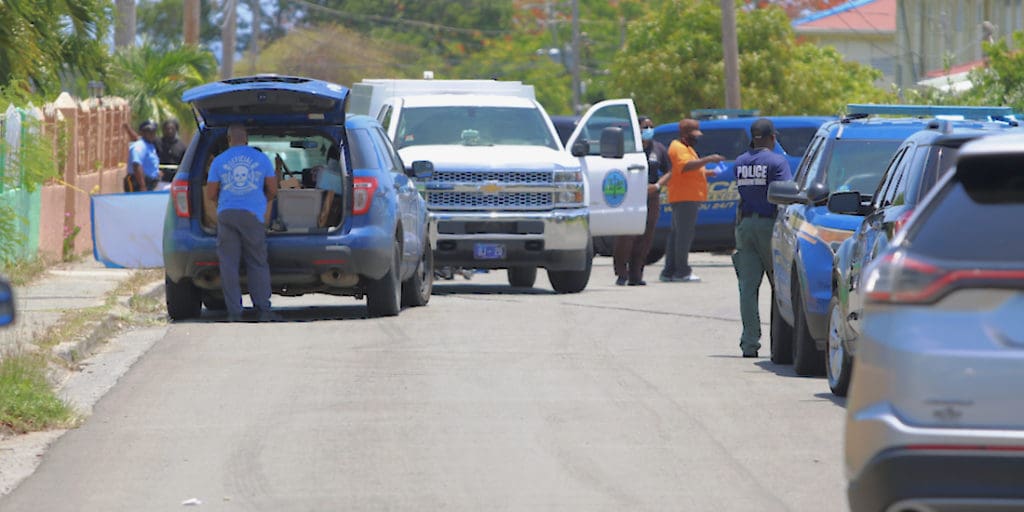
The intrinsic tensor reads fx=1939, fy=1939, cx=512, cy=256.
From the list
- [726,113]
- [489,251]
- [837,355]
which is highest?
[726,113]

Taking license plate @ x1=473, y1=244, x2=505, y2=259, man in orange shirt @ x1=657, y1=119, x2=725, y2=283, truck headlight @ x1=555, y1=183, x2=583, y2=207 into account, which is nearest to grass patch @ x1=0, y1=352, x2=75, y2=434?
license plate @ x1=473, y1=244, x2=505, y2=259

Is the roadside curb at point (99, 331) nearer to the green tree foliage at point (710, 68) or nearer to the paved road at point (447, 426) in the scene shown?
the paved road at point (447, 426)

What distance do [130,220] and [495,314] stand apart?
514cm

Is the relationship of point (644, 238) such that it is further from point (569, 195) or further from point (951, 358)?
point (951, 358)

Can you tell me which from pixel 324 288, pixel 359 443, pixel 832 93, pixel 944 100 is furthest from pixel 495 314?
pixel 832 93

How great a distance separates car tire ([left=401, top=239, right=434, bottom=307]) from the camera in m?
17.4

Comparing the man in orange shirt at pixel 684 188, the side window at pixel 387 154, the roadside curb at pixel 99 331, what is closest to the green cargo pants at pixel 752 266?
the side window at pixel 387 154

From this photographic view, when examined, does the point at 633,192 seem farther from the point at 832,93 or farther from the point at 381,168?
the point at 832,93

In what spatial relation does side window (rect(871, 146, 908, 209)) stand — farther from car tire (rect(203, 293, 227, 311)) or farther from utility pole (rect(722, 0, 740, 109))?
utility pole (rect(722, 0, 740, 109))

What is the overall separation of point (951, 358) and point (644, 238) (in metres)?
16.5

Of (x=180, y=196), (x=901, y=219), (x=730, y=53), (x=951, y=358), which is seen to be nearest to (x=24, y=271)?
(x=180, y=196)

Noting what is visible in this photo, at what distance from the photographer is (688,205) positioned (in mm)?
22062

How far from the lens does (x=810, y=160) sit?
13398 mm

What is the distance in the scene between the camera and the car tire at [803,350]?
40.0ft
